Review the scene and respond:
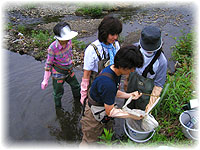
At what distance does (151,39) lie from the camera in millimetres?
2141

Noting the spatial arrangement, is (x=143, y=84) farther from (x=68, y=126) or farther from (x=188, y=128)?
(x=68, y=126)

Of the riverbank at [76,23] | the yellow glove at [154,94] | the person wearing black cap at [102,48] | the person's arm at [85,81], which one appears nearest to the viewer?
the person wearing black cap at [102,48]

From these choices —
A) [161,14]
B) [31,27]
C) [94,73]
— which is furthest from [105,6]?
[94,73]

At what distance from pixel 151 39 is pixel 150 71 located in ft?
1.58

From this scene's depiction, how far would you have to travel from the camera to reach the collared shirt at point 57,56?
292cm

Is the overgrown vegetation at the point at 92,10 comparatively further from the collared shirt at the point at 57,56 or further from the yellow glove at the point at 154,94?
the yellow glove at the point at 154,94

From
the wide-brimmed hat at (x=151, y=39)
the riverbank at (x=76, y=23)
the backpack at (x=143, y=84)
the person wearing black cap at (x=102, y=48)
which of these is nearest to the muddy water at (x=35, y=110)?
the riverbank at (x=76, y=23)

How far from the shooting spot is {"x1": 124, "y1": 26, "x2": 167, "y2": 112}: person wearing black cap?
2.19 m

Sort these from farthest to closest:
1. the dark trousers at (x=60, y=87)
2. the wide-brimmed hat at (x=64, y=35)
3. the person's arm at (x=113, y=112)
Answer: the dark trousers at (x=60, y=87) < the wide-brimmed hat at (x=64, y=35) < the person's arm at (x=113, y=112)

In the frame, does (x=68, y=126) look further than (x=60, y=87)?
Yes

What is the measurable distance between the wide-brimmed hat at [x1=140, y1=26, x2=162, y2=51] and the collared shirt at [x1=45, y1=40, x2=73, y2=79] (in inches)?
57.8

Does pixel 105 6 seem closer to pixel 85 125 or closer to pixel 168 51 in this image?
pixel 168 51

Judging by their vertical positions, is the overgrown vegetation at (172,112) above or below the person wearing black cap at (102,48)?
below

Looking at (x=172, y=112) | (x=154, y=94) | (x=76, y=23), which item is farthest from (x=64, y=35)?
(x=76, y=23)
